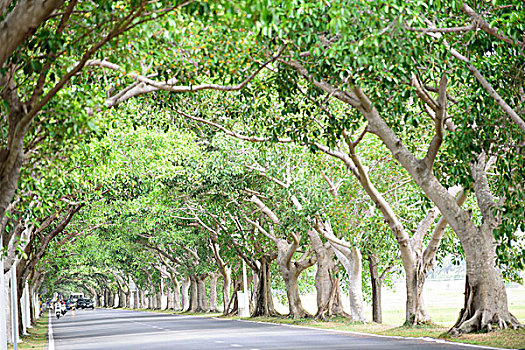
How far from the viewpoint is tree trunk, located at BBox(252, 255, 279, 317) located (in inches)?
1697

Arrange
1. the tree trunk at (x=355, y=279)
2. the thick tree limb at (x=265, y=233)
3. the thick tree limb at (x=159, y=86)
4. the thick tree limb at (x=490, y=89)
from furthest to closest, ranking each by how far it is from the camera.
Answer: the thick tree limb at (x=265, y=233) < the tree trunk at (x=355, y=279) < the thick tree limb at (x=490, y=89) < the thick tree limb at (x=159, y=86)

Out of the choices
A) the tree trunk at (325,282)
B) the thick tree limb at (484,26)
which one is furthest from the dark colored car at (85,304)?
the thick tree limb at (484,26)

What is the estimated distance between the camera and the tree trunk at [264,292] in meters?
43.1

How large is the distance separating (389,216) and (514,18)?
34.9 ft

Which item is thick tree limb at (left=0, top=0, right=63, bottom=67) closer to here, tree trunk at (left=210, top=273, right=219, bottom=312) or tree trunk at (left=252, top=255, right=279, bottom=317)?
tree trunk at (left=252, top=255, right=279, bottom=317)

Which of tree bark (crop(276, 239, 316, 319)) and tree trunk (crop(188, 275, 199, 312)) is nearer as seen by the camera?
tree bark (crop(276, 239, 316, 319))

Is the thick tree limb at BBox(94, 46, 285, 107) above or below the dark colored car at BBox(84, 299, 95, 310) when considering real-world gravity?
above

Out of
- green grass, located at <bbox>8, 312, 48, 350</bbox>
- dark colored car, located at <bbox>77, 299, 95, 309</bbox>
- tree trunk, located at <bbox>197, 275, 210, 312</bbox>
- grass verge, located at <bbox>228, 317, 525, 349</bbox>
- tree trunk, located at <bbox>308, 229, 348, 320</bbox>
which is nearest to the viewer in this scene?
grass verge, located at <bbox>228, 317, 525, 349</bbox>

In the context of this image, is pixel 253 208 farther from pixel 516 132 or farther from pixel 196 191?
pixel 516 132

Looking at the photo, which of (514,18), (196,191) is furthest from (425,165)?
(196,191)

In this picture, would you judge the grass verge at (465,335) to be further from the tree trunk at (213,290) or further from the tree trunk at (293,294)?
the tree trunk at (213,290)

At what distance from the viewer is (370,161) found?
28.9 metres

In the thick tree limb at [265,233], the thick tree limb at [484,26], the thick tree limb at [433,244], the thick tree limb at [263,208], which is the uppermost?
the thick tree limb at [484,26]

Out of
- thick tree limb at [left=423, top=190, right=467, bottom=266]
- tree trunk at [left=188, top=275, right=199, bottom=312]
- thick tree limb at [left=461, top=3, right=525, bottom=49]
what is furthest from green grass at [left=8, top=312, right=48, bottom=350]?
tree trunk at [left=188, top=275, right=199, bottom=312]
